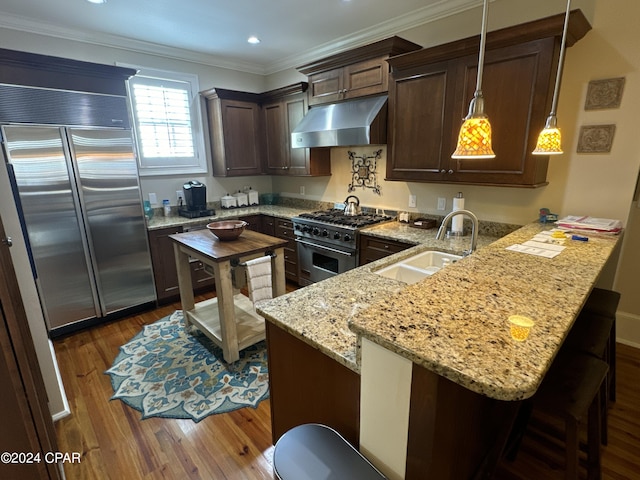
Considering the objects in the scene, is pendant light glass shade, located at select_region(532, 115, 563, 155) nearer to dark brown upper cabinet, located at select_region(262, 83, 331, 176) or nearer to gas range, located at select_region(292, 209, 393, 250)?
gas range, located at select_region(292, 209, 393, 250)

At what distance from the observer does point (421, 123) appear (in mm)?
2676

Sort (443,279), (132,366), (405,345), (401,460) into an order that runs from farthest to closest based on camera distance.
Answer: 1. (132,366)
2. (443,279)
3. (401,460)
4. (405,345)

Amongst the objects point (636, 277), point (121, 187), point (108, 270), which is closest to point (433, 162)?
point (636, 277)

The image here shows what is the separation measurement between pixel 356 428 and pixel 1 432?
129 cm

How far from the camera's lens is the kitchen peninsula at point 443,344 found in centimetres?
75

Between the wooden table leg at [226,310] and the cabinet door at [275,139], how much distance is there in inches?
86.0

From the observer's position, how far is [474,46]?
226 cm

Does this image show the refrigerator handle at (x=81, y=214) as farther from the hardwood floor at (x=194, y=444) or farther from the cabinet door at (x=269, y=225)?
the cabinet door at (x=269, y=225)

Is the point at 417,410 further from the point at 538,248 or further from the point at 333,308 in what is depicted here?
the point at 538,248

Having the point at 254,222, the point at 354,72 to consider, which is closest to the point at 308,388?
the point at 354,72

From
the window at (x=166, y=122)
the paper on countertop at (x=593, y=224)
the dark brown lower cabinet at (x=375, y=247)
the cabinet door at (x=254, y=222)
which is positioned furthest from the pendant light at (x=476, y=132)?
the window at (x=166, y=122)

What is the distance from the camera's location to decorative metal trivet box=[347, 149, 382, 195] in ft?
11.7

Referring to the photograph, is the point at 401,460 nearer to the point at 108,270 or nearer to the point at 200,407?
the point at 200,407

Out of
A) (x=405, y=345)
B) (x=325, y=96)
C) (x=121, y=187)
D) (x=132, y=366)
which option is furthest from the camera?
(x=325, y=96)
